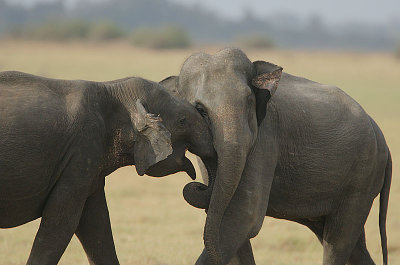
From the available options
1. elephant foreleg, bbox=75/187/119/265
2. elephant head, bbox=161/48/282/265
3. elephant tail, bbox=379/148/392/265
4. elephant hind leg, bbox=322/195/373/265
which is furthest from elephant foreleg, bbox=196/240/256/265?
elephant tail, bbox=379/148/392/265

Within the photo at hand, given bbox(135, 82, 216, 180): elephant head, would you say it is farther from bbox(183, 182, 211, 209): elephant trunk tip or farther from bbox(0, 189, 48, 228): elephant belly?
bbox(0, 189, 48, 228): elephant belly

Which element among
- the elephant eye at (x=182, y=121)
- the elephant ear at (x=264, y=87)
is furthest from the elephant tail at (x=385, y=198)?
the elephant eye at (x=182, y=121)

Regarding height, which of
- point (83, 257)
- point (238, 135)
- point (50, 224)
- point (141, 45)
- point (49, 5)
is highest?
point (238, 135)

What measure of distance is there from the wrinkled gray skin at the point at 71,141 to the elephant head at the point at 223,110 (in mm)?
138

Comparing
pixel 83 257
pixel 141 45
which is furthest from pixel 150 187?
pixel 141 45

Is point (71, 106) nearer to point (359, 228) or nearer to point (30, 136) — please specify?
point (30, 136)

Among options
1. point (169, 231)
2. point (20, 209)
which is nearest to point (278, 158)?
point (20, 209)

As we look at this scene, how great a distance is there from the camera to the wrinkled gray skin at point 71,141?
504 centimetres

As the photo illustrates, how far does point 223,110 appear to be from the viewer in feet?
17.9

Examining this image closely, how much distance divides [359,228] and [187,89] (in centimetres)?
172

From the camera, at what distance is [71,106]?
521 cm

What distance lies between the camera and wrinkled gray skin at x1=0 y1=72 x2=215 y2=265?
16.5 ft

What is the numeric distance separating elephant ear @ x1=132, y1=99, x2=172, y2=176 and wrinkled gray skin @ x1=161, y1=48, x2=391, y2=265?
1.19 feet

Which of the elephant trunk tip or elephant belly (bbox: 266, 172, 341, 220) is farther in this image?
elephant belly (bbox: 266, 172, 341, 220)
